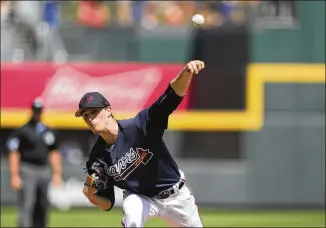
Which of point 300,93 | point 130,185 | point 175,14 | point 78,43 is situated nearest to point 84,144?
point 78,43

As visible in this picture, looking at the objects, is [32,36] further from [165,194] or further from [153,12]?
[165,194]

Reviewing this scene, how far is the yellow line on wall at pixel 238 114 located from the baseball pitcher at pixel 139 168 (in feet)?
35.5

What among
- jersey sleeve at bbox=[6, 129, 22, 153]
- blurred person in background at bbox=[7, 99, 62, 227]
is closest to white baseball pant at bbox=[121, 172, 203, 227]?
blurred person in background at bbox=[7, 99, 62, 227]

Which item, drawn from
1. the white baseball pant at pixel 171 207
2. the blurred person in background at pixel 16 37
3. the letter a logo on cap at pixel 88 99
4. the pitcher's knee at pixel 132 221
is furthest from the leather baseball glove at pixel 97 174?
the blurred person in background at pixel 16 37

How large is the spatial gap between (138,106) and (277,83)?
3008 mm

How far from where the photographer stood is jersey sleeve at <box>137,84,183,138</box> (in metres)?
6.87

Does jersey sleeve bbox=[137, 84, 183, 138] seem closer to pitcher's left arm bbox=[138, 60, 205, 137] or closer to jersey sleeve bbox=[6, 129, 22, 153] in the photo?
pitcher's left arm bbox=[138, 60, 205, 137]

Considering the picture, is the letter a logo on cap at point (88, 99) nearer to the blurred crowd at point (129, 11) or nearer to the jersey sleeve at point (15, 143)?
the jersey sleeve at point (15, 143)

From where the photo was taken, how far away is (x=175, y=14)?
1900 centimetres

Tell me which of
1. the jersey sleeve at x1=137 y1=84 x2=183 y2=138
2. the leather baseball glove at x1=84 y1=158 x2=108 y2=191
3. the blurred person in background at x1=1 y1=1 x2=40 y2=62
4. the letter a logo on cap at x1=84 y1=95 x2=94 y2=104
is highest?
the blurred person in background at x1=1 y1=1 x2=40 y2=62

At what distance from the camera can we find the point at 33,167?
1244cm

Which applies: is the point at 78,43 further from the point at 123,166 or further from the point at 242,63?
the point at 123,166

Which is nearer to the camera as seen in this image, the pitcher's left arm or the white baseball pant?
the pitcher's left arm

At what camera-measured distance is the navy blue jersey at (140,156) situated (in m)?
7.14
